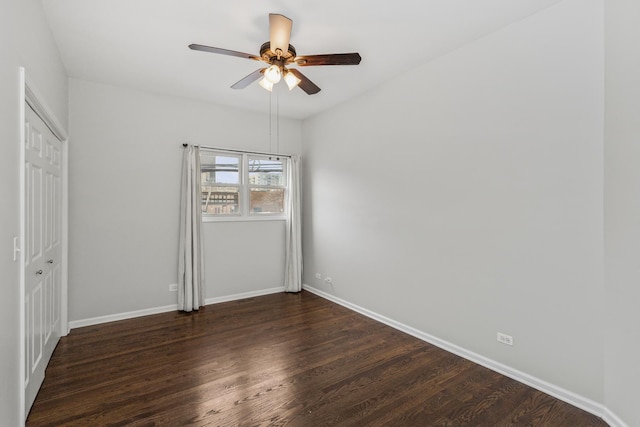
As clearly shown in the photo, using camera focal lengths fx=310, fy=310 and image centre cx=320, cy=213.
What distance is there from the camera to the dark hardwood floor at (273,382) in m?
2.01

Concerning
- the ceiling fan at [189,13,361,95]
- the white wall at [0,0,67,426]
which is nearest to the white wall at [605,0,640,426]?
the ceiling fan at [189,13,361,95]

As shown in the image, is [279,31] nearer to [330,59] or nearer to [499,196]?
[330,59]

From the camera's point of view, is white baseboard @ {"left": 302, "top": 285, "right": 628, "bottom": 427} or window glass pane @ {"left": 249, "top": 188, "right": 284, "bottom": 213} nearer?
white baseboard @ {"left": 302, "top": 285, "right": 628, "bottom": 427}

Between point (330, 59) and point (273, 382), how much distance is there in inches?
98.7

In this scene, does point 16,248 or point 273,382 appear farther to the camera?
point 273,382

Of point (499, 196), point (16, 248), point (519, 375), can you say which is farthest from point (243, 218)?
point (519, 375)

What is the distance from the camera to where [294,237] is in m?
4.86

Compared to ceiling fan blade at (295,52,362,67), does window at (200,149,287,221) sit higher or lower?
lower

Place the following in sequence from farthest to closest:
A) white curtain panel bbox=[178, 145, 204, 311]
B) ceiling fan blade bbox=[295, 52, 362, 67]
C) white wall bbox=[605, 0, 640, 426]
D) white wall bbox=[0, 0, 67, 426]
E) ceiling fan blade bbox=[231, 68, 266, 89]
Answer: white curtain panel bbox=[178, 145, 204, 311], ceiling fan blade bbox=[231, 68, 266, 89], ceiling fan blade bbox=[295, 52, 362, 67], white wall bbox=[605, 0, 640, 426], white wall bbox=[0, 0, 67, 426]

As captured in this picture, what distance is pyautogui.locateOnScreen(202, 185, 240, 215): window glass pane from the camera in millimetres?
4402

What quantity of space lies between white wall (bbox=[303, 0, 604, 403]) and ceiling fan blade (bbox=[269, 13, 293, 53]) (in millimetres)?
1582

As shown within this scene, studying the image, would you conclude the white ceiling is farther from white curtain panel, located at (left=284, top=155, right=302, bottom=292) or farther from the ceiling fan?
white curtain panel, located at (left=284, top=155, right=302, bottom=292)

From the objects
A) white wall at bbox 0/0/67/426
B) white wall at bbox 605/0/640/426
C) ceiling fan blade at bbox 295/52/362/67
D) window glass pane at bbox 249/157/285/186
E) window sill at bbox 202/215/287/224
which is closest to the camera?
white wall at bbox 0/0/67/426

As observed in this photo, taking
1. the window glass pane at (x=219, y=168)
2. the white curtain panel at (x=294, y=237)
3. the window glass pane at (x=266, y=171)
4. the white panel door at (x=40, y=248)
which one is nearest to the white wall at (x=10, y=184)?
the white panel door at (x=40, y=248)
